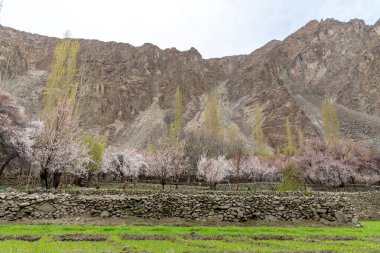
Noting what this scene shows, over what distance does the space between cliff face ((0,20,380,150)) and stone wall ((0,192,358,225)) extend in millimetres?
105128

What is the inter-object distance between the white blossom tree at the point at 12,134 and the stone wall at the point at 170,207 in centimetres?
1391

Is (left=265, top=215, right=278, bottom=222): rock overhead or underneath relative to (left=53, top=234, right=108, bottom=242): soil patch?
overhead

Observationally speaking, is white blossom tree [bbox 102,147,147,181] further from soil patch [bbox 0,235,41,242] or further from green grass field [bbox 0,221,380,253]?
soil patch [bbox 0,235,41,242]

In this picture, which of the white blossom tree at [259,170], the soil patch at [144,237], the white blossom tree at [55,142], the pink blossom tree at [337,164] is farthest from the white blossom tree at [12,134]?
the white blossom tree at [259,170]

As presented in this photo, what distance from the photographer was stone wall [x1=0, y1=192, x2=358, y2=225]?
727 inches

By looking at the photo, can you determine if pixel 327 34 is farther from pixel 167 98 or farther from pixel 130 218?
pixel 130 218

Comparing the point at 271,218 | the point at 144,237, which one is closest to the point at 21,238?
the point at 144,237

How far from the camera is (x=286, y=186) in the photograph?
34.6m

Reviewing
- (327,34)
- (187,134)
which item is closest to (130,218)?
(187,134)

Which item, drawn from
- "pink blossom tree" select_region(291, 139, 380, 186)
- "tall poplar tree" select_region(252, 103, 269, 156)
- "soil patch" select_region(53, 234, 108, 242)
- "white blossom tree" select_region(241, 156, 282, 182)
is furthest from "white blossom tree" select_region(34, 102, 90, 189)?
"tall poplar tree" select_region(252, 103, 269, 156)

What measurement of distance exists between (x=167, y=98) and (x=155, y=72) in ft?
68.9

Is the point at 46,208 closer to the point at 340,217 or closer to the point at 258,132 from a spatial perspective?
the point at 340,217

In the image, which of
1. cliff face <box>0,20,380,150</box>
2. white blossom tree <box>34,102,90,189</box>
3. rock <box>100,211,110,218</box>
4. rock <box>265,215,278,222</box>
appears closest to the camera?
rock <box>100,211,110,218</box>

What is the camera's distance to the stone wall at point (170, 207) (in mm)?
18469
